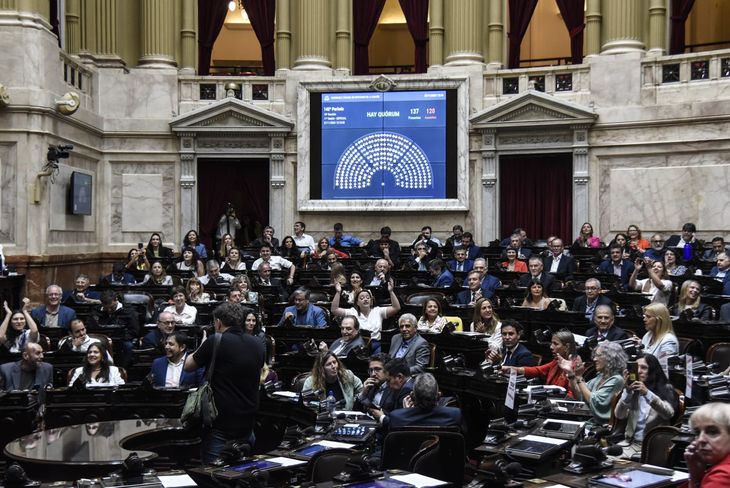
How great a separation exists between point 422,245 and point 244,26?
14.2 meters

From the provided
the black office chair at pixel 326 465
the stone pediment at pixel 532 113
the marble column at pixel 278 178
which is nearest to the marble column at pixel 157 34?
the marble column at pixel 278 178

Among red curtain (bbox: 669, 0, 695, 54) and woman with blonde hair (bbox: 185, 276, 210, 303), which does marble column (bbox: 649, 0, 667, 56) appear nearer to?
red curtain (bbox: 669, 0, 695, 54)

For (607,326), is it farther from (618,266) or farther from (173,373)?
(618,266)

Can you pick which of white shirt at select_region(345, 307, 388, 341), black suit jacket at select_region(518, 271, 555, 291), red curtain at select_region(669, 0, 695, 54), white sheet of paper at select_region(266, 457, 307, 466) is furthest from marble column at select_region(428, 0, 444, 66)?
white sheet of paper at select_region(266, 457, 307, 466)

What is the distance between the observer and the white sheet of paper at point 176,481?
5223mm

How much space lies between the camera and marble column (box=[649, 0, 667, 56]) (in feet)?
62.6

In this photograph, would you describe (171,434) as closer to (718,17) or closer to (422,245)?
(422,245)

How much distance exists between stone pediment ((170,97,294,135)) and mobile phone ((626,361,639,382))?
44.8 ft

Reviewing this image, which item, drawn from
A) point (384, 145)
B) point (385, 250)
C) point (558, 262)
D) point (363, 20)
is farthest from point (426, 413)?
point (363, 20)

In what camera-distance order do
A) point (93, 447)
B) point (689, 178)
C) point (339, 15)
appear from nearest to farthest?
1. point (93, 447)
2. point (689, 178)
3. point (339, 15)

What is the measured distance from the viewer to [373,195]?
782 inches

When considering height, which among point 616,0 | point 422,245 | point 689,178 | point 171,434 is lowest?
point 171,434

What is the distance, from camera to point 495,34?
20.5m

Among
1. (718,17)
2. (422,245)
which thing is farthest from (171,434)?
(718,17)
